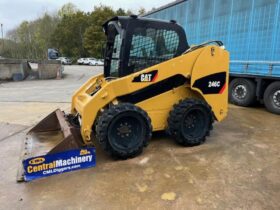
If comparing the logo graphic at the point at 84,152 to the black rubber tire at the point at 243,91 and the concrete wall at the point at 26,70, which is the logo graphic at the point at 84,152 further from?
the concrete wall at the point at 26,70

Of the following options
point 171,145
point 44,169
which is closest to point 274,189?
point 171,145

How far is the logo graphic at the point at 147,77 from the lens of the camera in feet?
13.7

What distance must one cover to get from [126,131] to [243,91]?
5.51m

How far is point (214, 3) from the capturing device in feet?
27.8

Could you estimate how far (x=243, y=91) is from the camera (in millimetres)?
8266

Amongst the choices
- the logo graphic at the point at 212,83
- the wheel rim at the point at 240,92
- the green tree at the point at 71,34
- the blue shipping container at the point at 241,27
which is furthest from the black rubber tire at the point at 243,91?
the green tree at the point at 71,34

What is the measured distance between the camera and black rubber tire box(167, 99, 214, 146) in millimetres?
4430

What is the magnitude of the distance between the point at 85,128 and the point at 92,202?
1.25 metres

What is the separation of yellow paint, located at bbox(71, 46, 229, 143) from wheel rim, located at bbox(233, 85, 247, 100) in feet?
11.7

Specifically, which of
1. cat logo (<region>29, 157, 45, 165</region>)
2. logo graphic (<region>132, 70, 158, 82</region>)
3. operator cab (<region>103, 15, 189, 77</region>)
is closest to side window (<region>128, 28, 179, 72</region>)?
operator cab (<region>103, 15, 189, 77</region>)

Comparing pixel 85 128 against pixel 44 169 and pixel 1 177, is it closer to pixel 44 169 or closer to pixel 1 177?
pixel 44 169

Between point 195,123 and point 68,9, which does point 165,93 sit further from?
point 68,9

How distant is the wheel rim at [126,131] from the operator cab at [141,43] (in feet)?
2.55

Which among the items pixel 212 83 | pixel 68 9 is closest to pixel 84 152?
pixel 212 83
